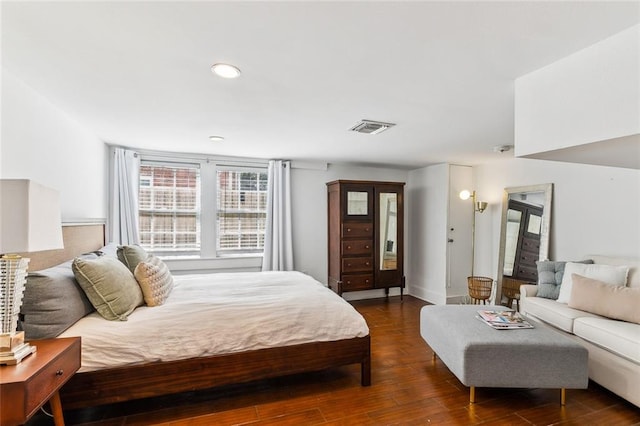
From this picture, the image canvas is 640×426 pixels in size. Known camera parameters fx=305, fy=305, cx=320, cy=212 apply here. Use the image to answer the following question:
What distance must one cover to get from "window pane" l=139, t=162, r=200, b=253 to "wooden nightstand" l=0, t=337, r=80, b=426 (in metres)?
2.80

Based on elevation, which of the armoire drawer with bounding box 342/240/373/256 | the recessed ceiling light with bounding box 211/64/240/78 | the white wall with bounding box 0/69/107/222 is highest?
the recessed ceiling light with bounding box 211/64/240/78

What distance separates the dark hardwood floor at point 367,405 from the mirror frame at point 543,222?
1.75 meters

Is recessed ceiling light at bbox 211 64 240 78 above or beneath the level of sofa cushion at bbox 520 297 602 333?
above

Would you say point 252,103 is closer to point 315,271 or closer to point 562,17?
point 562,17

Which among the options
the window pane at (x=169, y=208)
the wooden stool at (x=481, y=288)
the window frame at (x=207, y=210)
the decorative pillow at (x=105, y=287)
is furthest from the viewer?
the window frame at (x=207, y=210)

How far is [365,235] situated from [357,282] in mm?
731

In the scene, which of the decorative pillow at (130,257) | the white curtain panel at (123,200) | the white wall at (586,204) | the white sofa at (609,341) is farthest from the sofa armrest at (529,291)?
the white curtain panel at (123,200)

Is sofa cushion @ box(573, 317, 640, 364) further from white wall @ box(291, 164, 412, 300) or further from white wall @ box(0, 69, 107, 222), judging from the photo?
white wall @ box(0, 69, 107, 222)

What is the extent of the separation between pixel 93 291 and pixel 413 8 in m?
2.44

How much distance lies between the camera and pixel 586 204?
3.38 m

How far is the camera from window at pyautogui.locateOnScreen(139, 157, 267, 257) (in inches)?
169

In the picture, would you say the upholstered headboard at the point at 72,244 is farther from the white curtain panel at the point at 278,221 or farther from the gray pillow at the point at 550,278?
the gray pillow at the point at 550,278

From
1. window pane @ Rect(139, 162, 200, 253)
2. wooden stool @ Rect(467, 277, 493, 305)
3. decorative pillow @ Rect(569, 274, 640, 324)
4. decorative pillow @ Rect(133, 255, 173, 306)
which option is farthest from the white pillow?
window pane @ Rect(139, 162, 200, 253)

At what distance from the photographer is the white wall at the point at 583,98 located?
141cm
